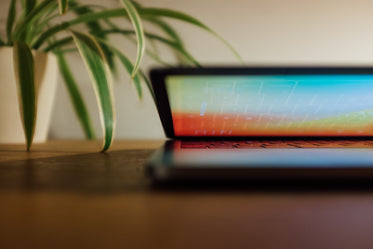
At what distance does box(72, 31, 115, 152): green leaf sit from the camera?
38 centimetres

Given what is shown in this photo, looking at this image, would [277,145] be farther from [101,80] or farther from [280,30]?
[280,30]

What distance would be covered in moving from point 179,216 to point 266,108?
0.26m

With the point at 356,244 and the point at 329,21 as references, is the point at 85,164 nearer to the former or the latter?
the point at 356,244

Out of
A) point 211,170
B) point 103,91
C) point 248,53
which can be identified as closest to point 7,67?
point 103,91

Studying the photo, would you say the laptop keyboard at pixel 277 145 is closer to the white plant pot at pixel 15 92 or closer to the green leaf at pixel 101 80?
the green leaf at pixel 101 80

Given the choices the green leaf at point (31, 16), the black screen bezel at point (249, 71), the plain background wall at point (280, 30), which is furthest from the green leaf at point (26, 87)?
the plain background wall at point (280, 30)

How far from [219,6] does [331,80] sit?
1.80ft

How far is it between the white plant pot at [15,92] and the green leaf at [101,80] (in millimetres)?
119

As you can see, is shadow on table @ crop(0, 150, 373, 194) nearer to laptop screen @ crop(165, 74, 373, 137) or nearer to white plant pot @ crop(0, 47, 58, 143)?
laptop screen @ crop(165, 74, 373, 137)

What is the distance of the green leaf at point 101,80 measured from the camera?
38 centimetres

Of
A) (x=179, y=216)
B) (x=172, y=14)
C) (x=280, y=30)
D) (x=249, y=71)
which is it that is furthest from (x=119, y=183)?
(x=280, y=30)

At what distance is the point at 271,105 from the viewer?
360 mm

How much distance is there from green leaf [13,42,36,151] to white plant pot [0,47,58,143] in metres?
0.11

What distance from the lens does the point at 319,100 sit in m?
0.35
